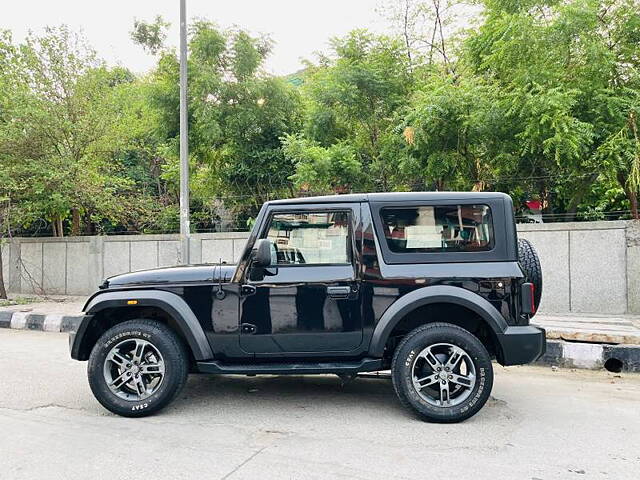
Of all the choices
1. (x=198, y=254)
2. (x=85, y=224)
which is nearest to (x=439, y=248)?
(x=198, y=254)

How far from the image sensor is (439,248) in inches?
176

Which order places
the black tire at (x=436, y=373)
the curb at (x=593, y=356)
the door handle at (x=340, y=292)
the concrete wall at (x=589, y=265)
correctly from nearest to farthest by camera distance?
the black tire at (x=436, y=373), the door handle at (x=340, y=292), the curb at (x=593, y=356), the concrete wall at (x=589, y=265)

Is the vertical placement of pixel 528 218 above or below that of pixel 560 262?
above

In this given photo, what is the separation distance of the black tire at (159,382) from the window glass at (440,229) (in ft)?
6.74

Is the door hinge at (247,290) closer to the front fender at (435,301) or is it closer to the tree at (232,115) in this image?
the front fender at (435,301)

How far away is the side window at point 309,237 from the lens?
178 inches

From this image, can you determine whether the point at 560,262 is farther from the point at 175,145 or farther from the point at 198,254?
the point at 175,145

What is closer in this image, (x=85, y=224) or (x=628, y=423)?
(x=628, y=423)

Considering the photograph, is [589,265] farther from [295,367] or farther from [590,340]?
[295,367]

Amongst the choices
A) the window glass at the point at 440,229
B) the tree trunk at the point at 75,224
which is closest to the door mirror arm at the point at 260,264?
the window glass at the point at 440,229

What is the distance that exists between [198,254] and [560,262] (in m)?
7.26

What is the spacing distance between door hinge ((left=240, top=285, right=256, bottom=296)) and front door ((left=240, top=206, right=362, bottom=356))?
0.5 inches

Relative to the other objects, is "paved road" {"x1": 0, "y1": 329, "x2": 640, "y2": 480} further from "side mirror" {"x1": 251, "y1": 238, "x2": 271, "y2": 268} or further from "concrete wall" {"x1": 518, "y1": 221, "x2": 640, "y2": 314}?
"concrete wall" {"x1": 518, "y1": 221, "x2": 640, "y2": 314}

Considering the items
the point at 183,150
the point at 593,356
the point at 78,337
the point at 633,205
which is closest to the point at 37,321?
the point at 183,150
